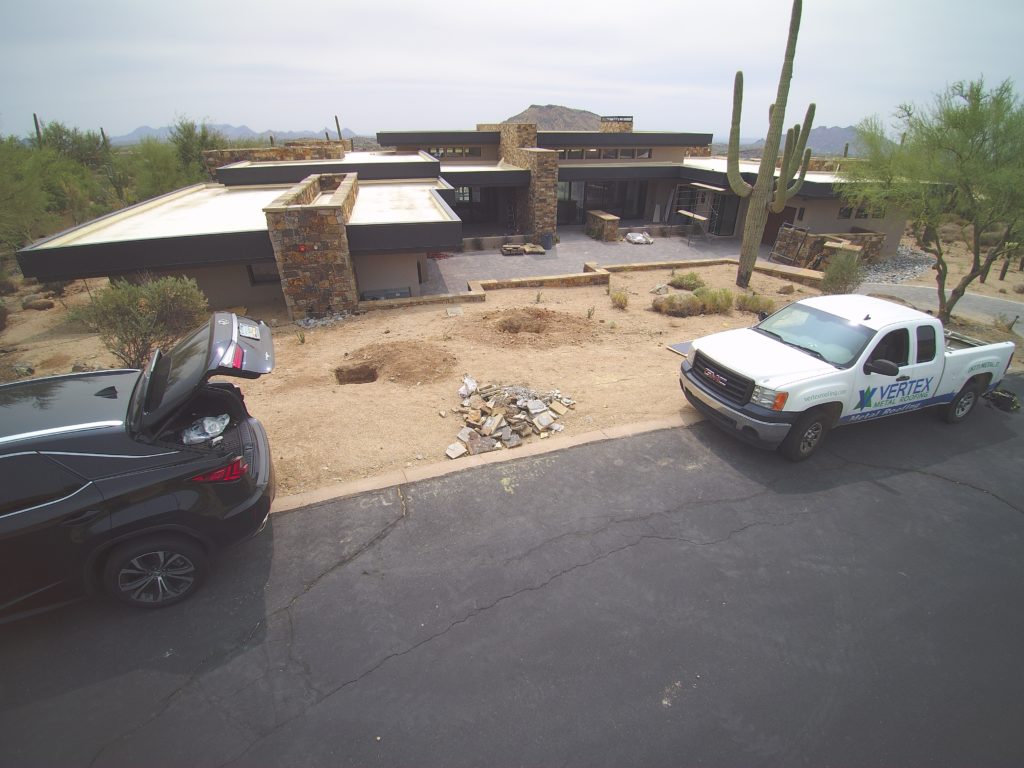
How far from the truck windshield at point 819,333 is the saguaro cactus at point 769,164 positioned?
28.2 ft

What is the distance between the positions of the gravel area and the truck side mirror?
14555 mm

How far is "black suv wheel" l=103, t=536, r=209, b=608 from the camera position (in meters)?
3.65

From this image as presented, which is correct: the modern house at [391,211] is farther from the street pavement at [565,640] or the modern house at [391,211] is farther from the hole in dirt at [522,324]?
the street pavement at [565,640]

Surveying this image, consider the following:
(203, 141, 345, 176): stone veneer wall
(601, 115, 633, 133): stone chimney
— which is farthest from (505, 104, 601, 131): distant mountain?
(203, 141, 345, 176): stone veneer wall

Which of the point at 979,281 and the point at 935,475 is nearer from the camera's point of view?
the point at 935,475

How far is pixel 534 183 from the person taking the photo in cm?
2141

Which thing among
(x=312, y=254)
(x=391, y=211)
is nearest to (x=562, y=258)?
(x=391, y=211)

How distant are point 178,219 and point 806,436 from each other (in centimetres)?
1688

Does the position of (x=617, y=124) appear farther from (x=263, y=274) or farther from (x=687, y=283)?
(x=263, y=274)

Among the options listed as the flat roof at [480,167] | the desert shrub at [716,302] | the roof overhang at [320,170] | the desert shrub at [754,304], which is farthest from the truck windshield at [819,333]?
the flat roof at [480,167]

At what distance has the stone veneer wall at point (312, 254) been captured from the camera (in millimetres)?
11289

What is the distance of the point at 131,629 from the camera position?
3.75 meters

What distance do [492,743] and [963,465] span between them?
693 centimetres

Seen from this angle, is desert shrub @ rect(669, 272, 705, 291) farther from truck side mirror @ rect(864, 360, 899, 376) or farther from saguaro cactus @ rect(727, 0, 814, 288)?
truck side mirror @ rect(864, 360, 899, 376)
